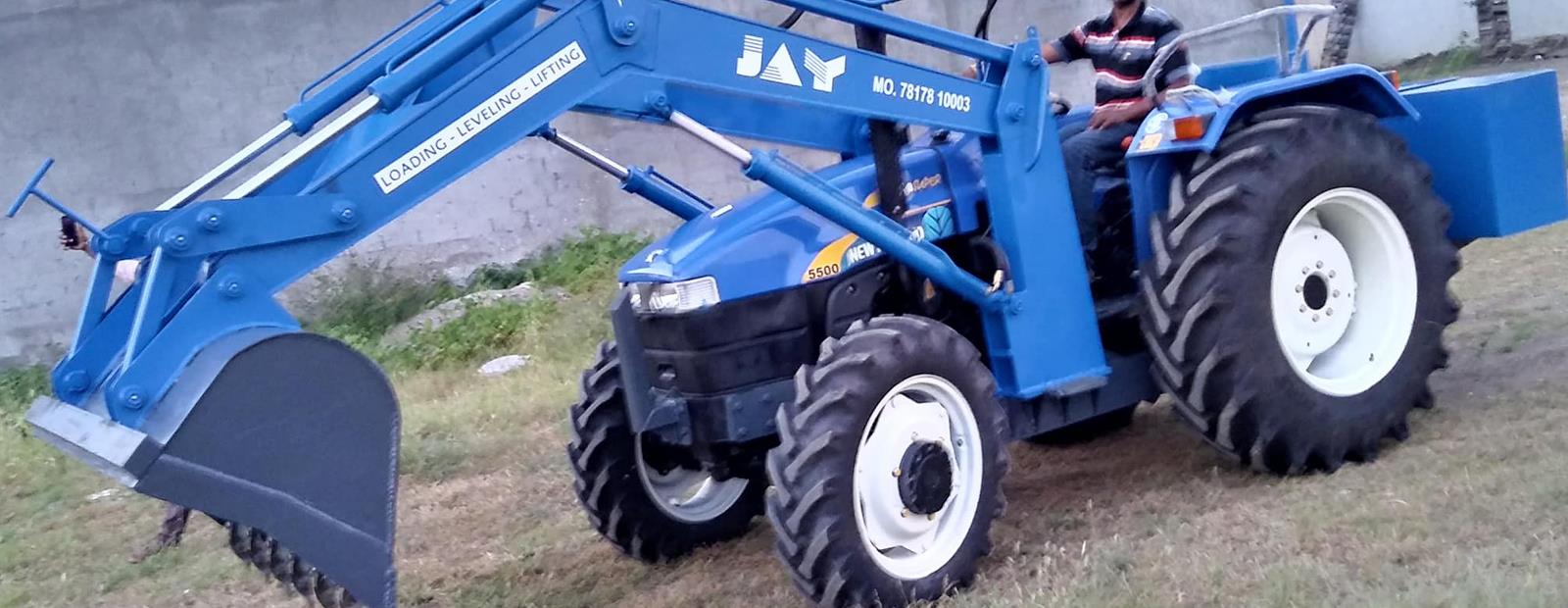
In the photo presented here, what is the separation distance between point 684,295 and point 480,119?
2.82 feet

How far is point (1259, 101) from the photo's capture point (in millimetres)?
5227

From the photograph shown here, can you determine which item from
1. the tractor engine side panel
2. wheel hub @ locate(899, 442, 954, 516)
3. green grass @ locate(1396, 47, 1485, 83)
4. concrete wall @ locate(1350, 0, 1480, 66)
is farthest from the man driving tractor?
concrete wall @ locate(1350, 0, 1480, 66)

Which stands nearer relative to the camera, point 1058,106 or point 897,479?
point 897,479

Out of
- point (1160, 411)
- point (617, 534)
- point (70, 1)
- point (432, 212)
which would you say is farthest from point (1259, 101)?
point (70, 1)

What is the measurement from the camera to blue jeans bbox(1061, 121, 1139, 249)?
5160 mm

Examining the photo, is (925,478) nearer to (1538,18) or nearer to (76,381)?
(76,381)

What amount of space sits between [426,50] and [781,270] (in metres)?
1.23

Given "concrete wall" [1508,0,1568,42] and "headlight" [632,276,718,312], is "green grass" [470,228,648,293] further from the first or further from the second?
"concrete wall" [1508,0,1568,42]

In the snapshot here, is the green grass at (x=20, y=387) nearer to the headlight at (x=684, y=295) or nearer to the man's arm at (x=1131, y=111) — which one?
the headlight at (x=684, y=295)

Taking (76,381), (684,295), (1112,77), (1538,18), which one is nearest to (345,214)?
(76,381)

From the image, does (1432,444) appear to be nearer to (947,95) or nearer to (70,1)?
(947,95)

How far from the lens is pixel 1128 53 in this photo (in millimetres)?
5582

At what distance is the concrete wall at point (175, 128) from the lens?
33.4 ft

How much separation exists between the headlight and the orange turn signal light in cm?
162
